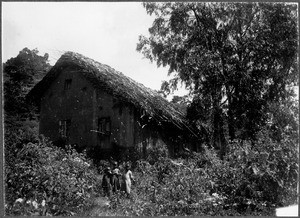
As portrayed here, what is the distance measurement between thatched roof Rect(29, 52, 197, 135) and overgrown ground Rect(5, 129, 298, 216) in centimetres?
129

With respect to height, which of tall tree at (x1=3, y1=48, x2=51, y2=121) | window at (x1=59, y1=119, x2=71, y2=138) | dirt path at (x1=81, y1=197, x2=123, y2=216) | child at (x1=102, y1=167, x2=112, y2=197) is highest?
tall tree at (x1=3, y1=48, x2=51, y2=121)

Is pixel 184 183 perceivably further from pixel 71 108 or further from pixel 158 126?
pixel 71 108

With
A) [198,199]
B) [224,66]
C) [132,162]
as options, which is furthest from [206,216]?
[224,66]

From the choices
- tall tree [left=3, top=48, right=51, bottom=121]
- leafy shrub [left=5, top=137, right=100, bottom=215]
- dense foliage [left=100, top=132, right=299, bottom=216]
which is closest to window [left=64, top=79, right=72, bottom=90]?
tall tree [left=3, top=48, right=51, bottom=121]

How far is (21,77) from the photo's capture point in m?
6.59

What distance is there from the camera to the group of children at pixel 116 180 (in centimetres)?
652

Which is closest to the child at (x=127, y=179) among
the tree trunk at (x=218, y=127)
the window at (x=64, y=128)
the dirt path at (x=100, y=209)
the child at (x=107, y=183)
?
the child at (x=107, y=183)

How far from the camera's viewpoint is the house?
679cm

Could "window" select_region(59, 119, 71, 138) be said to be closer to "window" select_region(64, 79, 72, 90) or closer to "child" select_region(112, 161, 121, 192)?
"window" select_region(64, 79, 72, 90)

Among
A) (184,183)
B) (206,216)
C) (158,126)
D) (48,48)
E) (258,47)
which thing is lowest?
(206,216)

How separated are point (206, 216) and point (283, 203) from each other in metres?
1.42

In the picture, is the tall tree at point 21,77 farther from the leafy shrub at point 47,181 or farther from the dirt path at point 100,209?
the dirt path at point 100,209

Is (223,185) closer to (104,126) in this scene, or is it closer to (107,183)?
(107,183)

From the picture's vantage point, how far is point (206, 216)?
5742 millimetres
